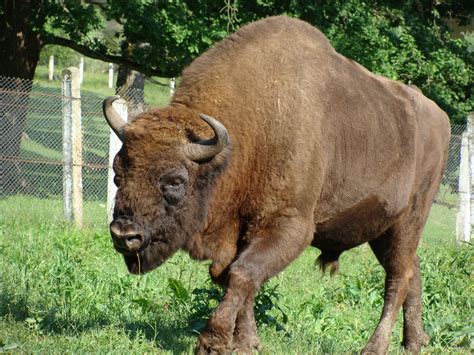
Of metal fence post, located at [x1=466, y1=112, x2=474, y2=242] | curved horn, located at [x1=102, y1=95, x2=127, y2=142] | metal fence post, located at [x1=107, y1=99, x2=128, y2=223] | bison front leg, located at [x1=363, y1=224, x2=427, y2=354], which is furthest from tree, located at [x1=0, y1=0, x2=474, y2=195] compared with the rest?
curved horn, located at [x1=102, y1=95, x2=127, y2=142]

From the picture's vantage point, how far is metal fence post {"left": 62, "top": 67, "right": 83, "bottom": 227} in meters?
13.9

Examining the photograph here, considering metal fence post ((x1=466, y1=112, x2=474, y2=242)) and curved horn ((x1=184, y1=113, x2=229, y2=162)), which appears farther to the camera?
metal fence post ((x1=466, y1=112, x2=474, y2=242))

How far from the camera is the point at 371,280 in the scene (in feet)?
35.1

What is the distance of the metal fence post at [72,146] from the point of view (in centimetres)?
1391

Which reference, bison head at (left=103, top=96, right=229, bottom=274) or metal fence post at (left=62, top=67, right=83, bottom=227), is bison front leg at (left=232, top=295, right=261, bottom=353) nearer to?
bison head at (left=103, top=96, right=229, bottom=274)

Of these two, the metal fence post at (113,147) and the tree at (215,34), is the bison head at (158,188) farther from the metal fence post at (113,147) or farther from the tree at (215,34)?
the tree at (215,34)

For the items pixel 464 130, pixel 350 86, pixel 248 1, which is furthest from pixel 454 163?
pixel 350 86

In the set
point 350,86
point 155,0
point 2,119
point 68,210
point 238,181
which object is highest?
point 350,86

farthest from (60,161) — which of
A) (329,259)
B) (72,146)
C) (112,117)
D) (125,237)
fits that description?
(125,237)

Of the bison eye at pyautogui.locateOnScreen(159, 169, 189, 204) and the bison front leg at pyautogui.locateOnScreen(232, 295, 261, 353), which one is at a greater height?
the bison eye at pyautogui.locateOnScreen(159, 169, 189, 204)

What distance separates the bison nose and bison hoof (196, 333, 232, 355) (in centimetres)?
77

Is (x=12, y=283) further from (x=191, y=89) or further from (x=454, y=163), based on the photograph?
(x=454, y=163)

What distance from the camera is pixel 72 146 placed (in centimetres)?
1399

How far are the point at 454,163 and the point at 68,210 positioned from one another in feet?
26.4
